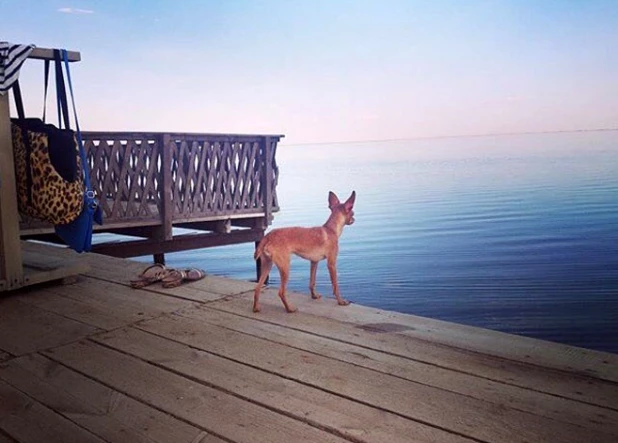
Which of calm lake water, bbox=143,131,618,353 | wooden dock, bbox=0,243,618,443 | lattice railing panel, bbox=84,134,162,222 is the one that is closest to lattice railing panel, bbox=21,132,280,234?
lattice railing panel, bbox=84,134,162,222

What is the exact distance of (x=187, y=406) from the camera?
218cm

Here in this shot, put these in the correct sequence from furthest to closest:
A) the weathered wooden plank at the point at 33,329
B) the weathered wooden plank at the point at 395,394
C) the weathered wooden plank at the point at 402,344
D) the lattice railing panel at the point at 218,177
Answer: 1. the lattice railing panel at the point at 218,177
2. the weathered wooden plank at the point at 33,329
3. the weathered wooden plank at the point at 402,344
4. the weathered wooden plank at the point at 395,394

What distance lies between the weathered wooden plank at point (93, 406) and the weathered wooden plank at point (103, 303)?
0.72 metres

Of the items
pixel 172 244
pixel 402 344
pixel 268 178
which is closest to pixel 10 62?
pixel 402 344

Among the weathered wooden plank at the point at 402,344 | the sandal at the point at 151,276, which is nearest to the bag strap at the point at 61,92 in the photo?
the sandal at the point at 151,276

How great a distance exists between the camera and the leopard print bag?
4098mm

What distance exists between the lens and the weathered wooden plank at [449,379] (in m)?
2.04

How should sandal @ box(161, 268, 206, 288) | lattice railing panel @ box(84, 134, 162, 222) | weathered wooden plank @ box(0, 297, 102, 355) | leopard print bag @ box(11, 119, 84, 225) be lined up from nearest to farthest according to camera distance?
weathered wooden plank @ box(0, 297, 102, 355), leopard print bag @ box(11, 119, 84, 225), sandal @ box(161, 268, 206, 288), lattice railing panel @ box(84, 134, 162, 222)

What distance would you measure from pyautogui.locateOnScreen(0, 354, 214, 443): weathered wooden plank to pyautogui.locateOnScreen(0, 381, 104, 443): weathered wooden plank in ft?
0.10

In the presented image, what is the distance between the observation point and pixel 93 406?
2219 mm

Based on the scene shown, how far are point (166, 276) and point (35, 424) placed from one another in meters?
2.34

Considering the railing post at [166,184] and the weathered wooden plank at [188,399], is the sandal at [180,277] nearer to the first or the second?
the weathered wooden plank at [188,399]

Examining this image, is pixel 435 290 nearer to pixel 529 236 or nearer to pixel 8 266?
pixel 529 236

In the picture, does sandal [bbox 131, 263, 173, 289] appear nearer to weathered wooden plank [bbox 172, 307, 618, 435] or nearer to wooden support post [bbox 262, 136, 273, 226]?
weathered wooden plank [bbox 172, 307, 618, 435]
